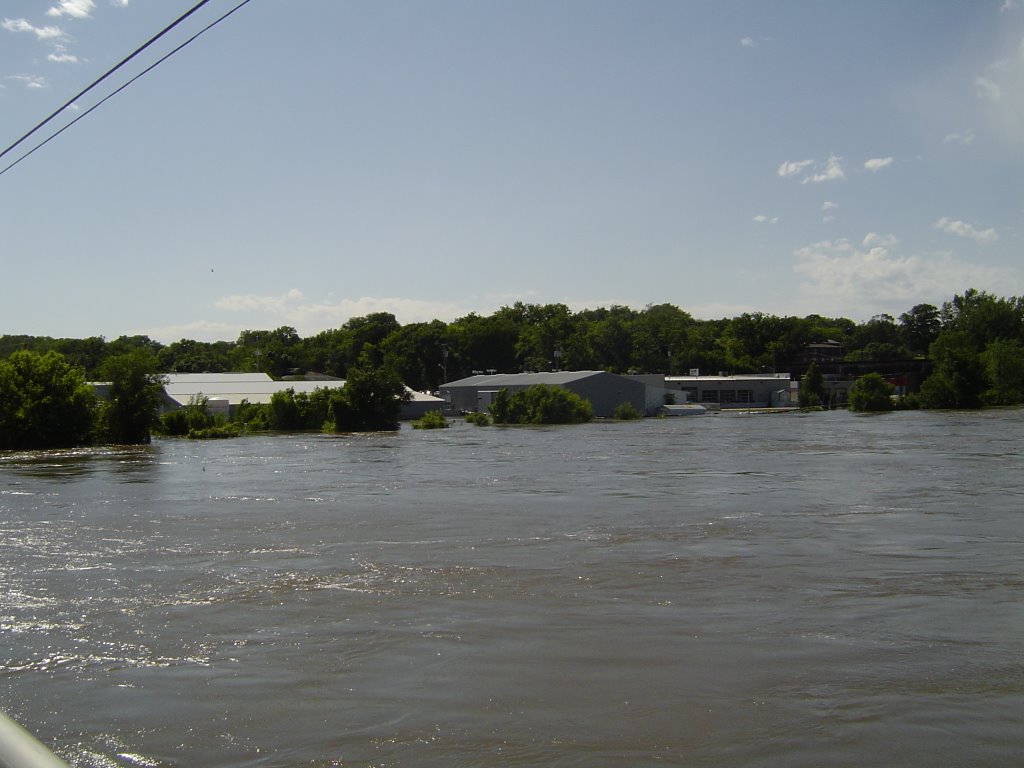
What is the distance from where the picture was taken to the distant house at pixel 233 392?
74875mm

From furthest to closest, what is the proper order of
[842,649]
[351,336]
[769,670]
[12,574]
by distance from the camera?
1. [351,336]
2. [12,574]
3. [842,649]
4. [769,670]

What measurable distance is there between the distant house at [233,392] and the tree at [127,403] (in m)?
16.0

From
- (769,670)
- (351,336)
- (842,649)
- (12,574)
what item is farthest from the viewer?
(351,336)

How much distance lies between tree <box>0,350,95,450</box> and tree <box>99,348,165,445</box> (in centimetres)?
105

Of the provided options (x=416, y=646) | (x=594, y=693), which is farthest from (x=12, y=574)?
(x=594, y=693)

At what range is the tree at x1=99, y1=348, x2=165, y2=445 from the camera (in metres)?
52.0

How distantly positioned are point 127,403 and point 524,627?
46.6 meters

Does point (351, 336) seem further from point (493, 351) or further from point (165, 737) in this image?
point (165, 737)

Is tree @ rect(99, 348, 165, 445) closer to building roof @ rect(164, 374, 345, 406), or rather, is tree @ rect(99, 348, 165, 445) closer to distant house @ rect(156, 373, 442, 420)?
distant house @ rect(156, 373, 442, 420)

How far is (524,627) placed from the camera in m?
11.0

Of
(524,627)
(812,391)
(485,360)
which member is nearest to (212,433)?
(524,627)

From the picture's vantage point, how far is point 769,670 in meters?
9.16

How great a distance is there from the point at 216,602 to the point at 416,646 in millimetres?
3612

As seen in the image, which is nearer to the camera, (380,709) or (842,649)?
(380,709)
